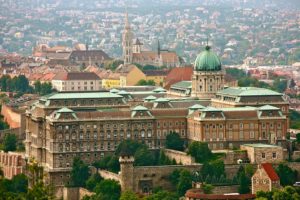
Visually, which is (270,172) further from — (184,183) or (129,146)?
(129,146)

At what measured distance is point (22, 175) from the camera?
108 metres

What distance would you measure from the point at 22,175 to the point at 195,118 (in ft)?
36.4

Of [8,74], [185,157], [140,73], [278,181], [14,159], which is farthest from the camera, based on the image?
[8,74]

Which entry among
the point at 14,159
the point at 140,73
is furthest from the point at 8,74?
the point at 14,159

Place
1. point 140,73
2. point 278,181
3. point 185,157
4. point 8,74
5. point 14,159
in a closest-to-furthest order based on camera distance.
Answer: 1. point 278,181
2. point 185,157
3. point 14,159
4. point 140,73
5. point 8,74

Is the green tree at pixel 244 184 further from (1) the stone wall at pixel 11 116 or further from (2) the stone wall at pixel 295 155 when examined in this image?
(1) the stone wall at pixel 11 116

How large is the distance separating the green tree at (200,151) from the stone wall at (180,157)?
1.29ft

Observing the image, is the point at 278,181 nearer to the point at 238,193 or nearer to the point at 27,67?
the point at 238,193

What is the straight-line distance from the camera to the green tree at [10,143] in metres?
118

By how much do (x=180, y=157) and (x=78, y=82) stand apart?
4711cm

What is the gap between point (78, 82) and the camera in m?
150

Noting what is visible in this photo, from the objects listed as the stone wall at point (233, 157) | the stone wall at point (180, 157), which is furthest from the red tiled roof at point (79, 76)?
the stone wall at point (233, 157)

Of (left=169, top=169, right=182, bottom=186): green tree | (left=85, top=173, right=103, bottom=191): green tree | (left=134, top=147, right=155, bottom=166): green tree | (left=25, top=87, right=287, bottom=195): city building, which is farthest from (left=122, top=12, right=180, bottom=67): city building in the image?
Answer: (left=169, top=169, right=182, bottom=186): green tree

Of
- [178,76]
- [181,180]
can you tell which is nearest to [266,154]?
[181,180]
